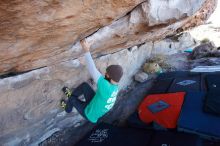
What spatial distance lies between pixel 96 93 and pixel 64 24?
4.05 ft

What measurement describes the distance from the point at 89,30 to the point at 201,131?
2018mm

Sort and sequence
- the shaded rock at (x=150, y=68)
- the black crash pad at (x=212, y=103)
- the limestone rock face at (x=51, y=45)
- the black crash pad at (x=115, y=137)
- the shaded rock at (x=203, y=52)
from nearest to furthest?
the limestone rock face at (x=51, y=45)
the black crash pad at (x=115, y=137)
the black crash pad at (x=212, y=103)
the shaded rock at (x=150, y=68)
the shaded rock at (x=203, y=52)

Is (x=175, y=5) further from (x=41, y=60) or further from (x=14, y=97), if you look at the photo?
(x=14, y=97)

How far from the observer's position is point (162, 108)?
448cm

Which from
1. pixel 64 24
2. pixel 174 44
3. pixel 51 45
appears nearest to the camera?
pixel 64 24

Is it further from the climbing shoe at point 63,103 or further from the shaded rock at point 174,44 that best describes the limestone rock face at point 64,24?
the shaded rock at point 174,44

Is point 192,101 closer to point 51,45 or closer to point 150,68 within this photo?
point 150,68

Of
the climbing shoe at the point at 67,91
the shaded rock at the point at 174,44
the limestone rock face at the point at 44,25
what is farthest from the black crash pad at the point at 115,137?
the shaded rock at the point at 174,44

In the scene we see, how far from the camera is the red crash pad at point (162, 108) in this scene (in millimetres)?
4167

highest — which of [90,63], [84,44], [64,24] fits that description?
[64,24]

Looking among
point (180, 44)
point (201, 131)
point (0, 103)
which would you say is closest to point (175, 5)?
point (201, 131)

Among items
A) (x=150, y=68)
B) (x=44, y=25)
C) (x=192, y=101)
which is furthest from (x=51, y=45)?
(x=150, y=68)

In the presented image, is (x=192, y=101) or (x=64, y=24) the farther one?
(x=192, y=101)

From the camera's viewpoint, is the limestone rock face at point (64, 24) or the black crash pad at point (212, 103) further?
the black crash pad at point (212, 103)
